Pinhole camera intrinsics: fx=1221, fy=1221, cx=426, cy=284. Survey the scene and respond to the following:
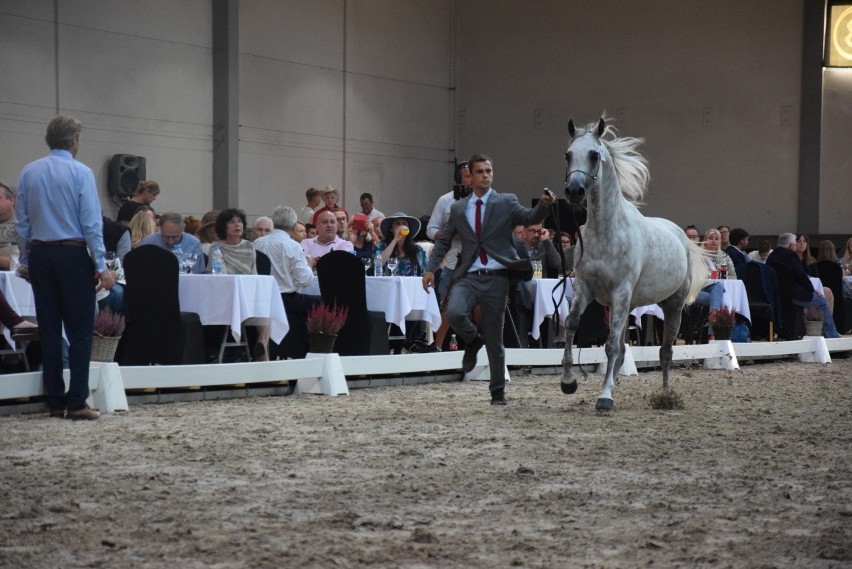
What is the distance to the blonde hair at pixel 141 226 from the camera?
10125mm

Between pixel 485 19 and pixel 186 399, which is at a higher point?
pixel 485 19

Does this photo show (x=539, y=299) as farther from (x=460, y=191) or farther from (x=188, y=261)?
(x=188, y=261)

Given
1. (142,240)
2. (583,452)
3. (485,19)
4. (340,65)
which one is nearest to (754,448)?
(583,452)

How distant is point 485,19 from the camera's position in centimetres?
2395

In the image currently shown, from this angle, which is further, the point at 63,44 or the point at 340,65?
the point at 340,65

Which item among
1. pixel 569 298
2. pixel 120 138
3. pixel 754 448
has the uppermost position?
pixel 120 138

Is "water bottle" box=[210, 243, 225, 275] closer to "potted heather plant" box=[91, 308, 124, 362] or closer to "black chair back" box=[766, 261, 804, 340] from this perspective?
"potted heather plant" box=[91, 308, 124, 362]

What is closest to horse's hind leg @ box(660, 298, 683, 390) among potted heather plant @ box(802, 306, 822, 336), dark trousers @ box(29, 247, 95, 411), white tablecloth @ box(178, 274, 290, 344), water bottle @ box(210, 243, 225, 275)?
white tablecloth @ box(178, 274, 290, 344)

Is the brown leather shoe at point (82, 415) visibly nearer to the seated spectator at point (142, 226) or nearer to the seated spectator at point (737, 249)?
the seated spectator at point (142, 226)

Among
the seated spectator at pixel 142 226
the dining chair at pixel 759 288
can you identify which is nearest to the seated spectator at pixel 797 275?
the dining chair at pixel 759 288

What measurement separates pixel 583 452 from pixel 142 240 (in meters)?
5.10

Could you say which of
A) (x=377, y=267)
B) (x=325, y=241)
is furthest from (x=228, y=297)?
(x=325, y=241)

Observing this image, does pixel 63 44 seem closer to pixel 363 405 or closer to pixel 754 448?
pixel 363 405

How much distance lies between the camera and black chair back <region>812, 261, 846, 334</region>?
15.4 metres
